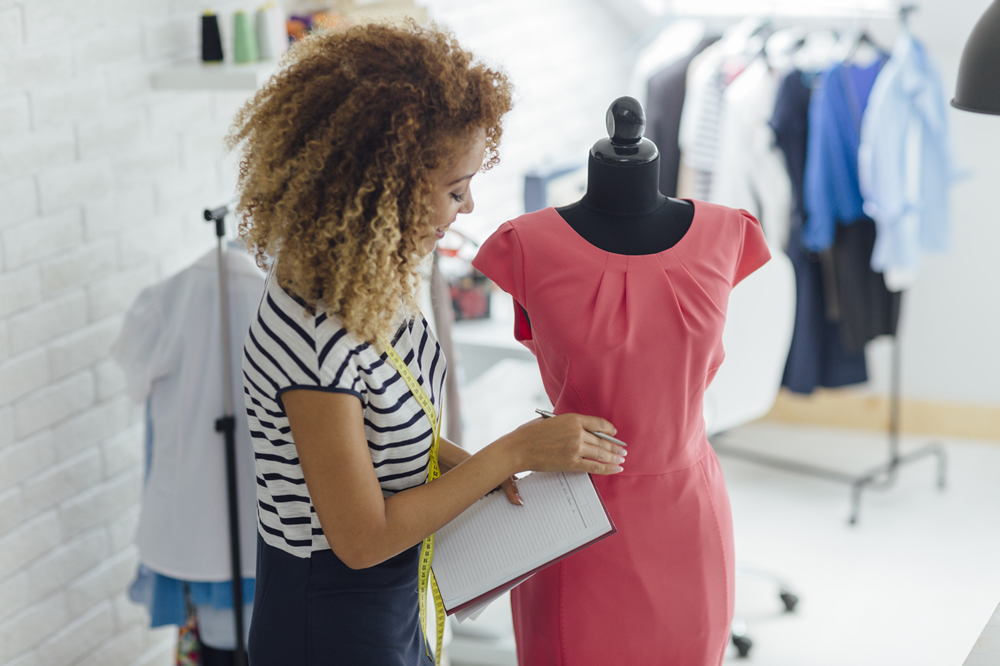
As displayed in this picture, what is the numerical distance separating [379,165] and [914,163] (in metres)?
2.29

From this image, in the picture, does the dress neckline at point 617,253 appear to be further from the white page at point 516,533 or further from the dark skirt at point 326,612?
the dark skirt at point 326,612

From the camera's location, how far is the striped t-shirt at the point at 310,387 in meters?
0.98

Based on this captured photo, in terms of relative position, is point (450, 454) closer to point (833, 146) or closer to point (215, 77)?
point (215, 77)

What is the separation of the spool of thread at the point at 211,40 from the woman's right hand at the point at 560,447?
1.20 metres

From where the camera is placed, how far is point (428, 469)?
1.14m

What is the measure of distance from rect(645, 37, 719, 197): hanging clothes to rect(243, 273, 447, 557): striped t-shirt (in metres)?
2.07

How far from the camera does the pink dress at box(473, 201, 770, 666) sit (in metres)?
1.19

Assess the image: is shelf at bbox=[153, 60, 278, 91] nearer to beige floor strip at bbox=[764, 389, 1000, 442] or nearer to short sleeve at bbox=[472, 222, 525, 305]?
short sleeve at bbox=[472, 222, 525, 305]

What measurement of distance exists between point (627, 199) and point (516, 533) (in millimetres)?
445

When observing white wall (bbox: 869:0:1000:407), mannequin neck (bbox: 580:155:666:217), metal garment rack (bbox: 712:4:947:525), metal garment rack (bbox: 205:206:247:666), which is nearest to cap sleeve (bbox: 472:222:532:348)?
mannequin neck (bbox: 580:155:666:217)

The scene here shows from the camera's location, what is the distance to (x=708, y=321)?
121 cm

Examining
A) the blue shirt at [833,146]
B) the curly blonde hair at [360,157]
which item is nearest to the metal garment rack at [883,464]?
the blue shirt at [833,146]

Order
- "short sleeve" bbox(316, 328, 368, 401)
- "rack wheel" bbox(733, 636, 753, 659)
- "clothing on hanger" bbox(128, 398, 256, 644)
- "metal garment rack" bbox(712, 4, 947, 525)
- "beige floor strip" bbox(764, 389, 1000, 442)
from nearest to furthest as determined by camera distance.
Answer: "short sleeve" bbox(316, 328, 368, 401) < "clothing on hanger" bbox(128, 398, 256, 644) < "rack wheel" bbox(733, 636, 753, 659) < "metal garment rack" bbox(712, 4, 947, 525) < "beige floor strip" bbox(764, 389, 1000, 442)

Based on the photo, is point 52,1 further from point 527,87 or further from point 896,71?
point 896,71
